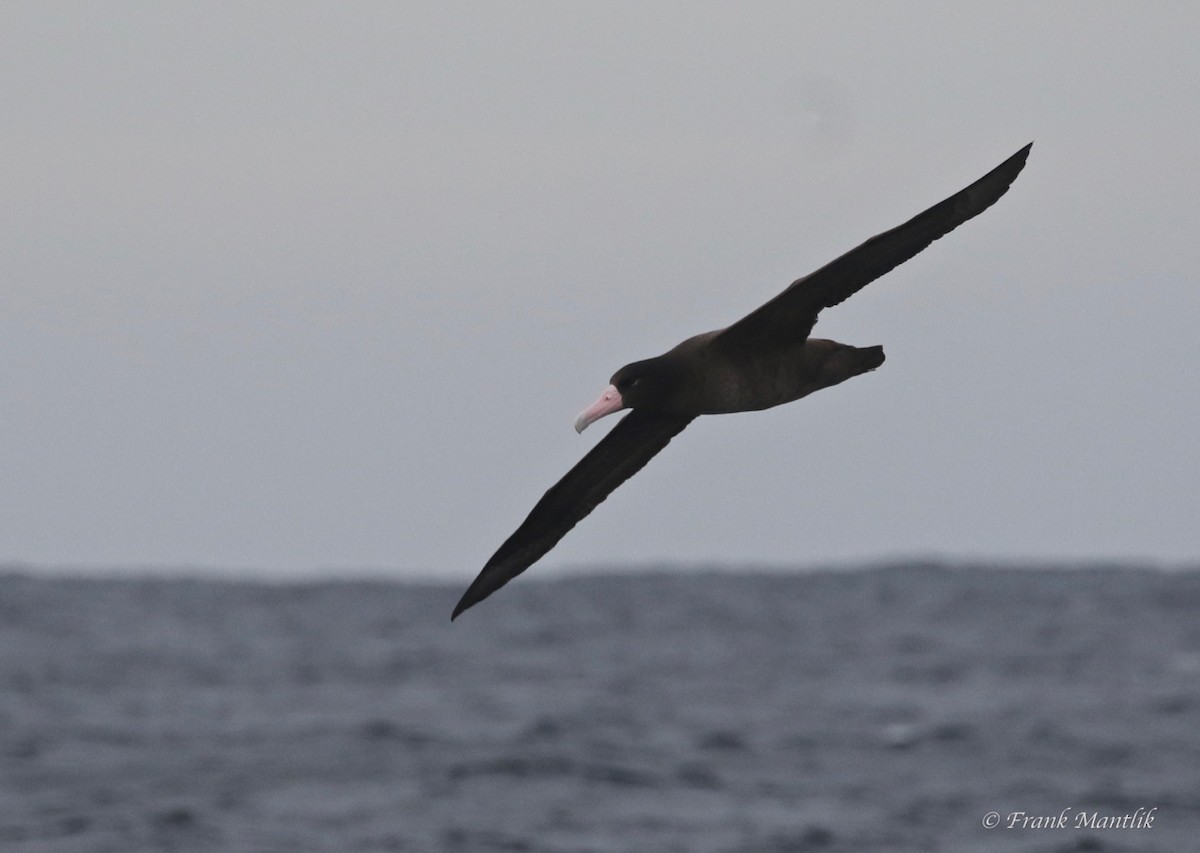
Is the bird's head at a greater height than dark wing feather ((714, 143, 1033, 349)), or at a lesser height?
lesser

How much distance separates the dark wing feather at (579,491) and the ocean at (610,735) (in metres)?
12.3

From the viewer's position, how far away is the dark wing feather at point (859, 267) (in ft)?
28.3

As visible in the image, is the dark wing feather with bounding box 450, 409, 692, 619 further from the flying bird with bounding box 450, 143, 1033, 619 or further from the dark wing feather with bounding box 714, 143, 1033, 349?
the dark wing feather with bounding box 714, 143, 1033, 349

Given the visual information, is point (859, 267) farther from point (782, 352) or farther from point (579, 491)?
point (579, 491)

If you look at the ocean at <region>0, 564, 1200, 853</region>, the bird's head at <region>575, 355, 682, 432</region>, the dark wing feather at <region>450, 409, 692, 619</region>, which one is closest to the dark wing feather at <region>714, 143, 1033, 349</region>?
the bird's head at <region>575, 355, 682, 432</region>

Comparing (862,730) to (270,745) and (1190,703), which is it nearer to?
(1190,703)

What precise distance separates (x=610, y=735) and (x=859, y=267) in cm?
2286

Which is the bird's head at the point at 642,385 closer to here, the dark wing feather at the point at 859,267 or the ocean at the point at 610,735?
the dark wing feather at the point at 859,267

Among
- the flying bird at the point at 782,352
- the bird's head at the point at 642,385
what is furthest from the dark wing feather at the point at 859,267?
the bird's head at the point at 642,385

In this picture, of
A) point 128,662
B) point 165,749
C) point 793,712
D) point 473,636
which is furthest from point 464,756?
point 473,636

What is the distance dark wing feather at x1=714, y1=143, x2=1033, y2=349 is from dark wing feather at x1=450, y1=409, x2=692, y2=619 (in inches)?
53.2

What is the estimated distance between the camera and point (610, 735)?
30891 millimetres

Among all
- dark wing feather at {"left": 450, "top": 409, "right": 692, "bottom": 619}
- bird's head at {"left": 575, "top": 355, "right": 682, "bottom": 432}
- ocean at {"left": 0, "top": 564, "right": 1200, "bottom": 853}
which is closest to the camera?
bird's head at {"left": 575, "top": 355, "right": 682, "bottom": 432}

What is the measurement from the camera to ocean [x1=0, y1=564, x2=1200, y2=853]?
2355 cm
